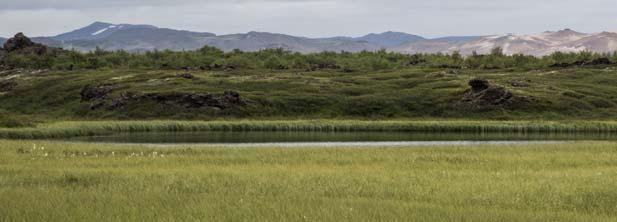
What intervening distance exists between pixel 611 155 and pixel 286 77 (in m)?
93.8

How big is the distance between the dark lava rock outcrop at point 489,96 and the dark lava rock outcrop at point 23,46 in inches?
4188

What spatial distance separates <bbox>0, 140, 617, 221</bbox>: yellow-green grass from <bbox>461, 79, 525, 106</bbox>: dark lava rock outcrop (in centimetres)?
6053

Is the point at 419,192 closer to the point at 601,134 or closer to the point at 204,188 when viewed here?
the point at 204,188

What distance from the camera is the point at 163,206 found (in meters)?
19.5

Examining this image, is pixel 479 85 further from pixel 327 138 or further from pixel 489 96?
pixel 327 138

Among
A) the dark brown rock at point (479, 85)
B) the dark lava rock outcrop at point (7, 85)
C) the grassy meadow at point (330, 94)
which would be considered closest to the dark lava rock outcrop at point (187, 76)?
the grassy meadow at point (330, 94)

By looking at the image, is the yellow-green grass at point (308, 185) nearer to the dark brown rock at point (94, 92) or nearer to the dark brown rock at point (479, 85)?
Result: the dark brown rock at point (479, 85)

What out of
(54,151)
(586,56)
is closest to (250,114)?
(54,151)

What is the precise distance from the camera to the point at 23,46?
590ft

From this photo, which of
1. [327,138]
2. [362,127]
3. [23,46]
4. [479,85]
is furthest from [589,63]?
[23,46]

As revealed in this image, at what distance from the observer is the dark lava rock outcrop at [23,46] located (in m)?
176

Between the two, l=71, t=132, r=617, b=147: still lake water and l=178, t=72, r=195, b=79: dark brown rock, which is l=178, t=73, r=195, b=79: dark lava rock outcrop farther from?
l=71, t=132, r=617, b=147: still lake water

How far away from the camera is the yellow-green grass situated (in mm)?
18172

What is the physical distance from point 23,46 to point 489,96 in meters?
117
